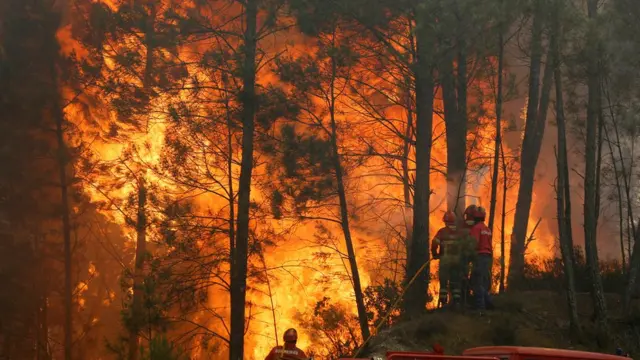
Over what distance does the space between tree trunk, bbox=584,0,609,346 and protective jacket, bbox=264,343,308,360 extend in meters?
6.28

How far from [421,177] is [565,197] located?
3.36m

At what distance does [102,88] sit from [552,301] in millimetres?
11146

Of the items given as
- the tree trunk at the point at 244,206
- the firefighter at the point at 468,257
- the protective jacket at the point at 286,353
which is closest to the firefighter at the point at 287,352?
the protective jacket at the point at 286,353

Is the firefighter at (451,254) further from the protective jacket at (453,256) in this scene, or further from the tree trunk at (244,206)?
the tree trunk at (244,206)

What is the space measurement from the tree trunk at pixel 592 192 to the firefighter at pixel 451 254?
2.36 metres

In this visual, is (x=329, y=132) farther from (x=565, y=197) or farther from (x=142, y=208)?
(x=565, y=197)

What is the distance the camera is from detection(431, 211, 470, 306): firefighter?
1400cm

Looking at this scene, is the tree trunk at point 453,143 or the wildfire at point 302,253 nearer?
the tree trunk at point 453,143

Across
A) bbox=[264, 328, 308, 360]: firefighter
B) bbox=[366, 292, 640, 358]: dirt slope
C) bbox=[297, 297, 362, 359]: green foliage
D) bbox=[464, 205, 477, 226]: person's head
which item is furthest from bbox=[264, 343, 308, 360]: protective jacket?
bbox=[297, 297, 362, 359]: green foliage

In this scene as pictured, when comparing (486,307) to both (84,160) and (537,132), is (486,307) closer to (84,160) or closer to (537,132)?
(537,132)

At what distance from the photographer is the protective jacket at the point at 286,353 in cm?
976

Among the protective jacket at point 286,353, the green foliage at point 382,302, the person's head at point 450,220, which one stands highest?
the person's head at point 450,220

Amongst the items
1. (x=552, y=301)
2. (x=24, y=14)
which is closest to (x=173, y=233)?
(x=552, y=301)

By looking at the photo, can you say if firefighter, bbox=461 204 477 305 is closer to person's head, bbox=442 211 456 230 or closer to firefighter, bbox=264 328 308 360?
person's head, bbox=442 211 456 230
